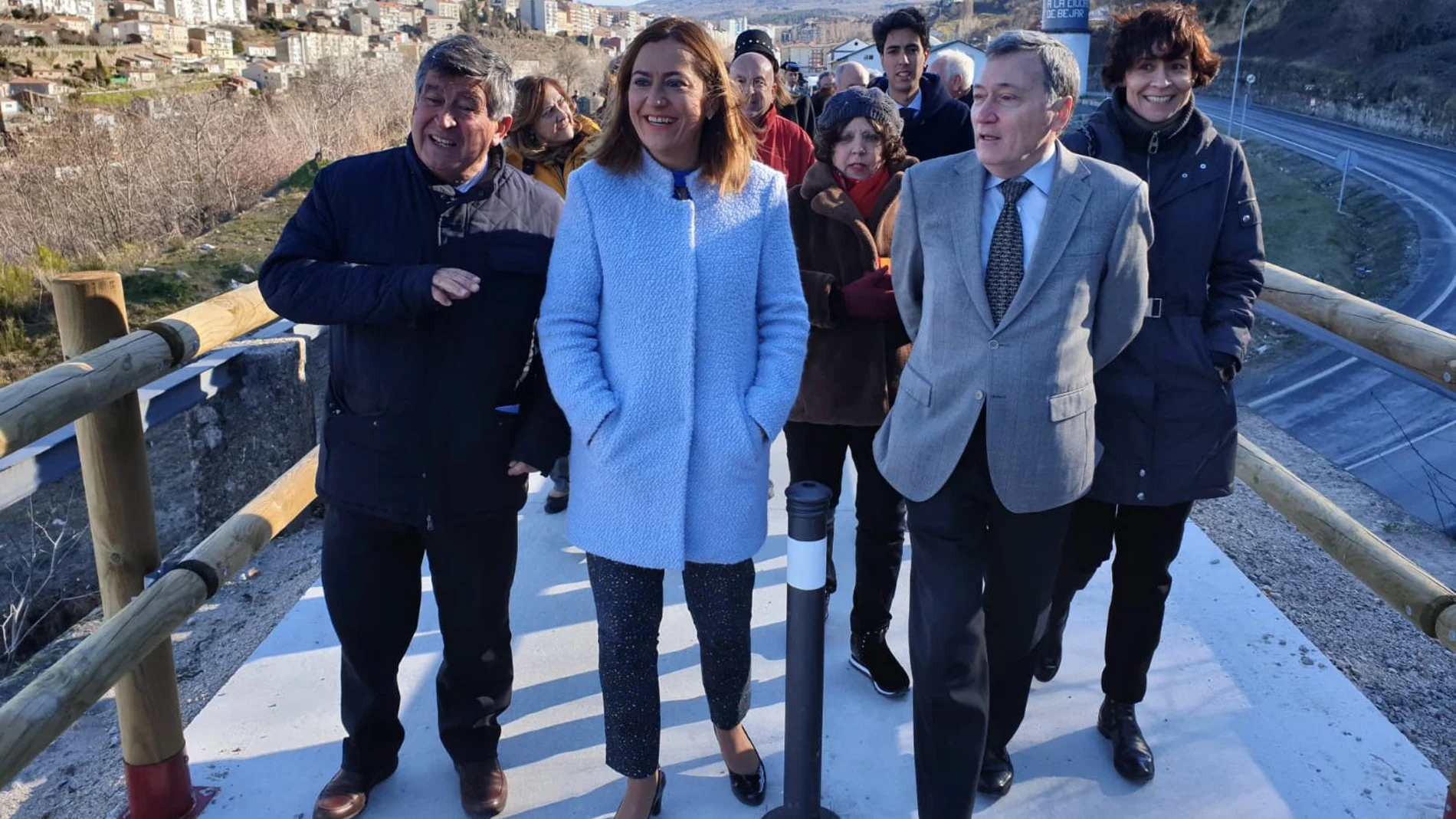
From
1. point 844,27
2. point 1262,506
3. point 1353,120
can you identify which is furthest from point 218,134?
point 844,27

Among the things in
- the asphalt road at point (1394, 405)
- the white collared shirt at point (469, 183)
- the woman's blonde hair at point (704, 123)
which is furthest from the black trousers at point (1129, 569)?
the asphalt road at point (1394, 405)

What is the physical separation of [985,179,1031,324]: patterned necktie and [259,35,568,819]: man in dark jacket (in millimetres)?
1006

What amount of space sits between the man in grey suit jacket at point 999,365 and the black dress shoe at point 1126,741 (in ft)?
1.76

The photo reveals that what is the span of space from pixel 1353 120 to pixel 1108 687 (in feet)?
185

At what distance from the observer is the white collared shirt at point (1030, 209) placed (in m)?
2.33

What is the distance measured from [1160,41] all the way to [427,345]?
1.85 metres

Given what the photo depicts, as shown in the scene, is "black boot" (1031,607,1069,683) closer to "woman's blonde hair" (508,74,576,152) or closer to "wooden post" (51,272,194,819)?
"wooden post" (51,272,194,819)

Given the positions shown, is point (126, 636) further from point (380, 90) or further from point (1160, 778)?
point (380, 90)

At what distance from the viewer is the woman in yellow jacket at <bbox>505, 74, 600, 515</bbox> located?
13.8 ft

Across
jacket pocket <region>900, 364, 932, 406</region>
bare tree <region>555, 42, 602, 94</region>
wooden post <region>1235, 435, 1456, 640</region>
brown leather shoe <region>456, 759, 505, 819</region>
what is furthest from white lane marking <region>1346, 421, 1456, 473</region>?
bare tree <region>555, 42, 602, 94</region>

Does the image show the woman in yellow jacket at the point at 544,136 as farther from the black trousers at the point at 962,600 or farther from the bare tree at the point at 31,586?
the bare tree at the point at 31,586

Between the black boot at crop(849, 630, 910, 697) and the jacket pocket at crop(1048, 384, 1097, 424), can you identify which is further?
the black boot at crop(849, 630, 910, 697)

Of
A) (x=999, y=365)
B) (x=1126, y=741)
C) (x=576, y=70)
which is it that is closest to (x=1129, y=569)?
(x=1126, y=741)

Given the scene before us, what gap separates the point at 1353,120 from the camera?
49.8 m
